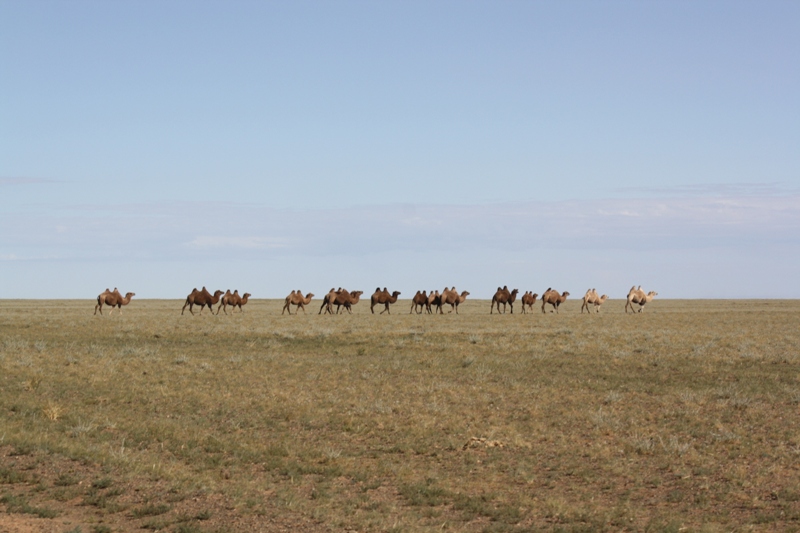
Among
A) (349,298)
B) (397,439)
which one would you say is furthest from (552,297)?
(397,439)

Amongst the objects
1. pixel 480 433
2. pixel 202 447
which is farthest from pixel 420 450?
pixel 202 447

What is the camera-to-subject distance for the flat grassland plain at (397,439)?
11.7 metres

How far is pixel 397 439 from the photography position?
16.4 metres

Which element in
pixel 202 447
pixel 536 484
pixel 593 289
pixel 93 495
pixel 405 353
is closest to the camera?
pixel 93 495

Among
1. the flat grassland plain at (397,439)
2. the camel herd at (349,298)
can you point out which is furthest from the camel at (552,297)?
the flat grassland plain at (397,439)

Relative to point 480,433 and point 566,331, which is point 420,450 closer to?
point 480,433

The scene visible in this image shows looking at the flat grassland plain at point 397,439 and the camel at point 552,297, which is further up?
the camel at point 552,297

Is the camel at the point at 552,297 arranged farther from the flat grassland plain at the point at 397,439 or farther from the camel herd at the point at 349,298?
the flat grassland plain at the point at 397,439

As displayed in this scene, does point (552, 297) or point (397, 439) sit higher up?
point (552, 297)

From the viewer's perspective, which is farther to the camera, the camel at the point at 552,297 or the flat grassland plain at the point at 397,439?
the camel at the point at 552,297

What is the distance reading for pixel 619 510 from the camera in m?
12.1

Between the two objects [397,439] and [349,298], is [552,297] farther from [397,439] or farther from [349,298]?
[397,439]

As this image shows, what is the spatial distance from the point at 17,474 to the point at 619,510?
8523 millimetres

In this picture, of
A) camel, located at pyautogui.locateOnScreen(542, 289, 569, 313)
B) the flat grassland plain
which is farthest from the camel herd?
the flat grassland plain
